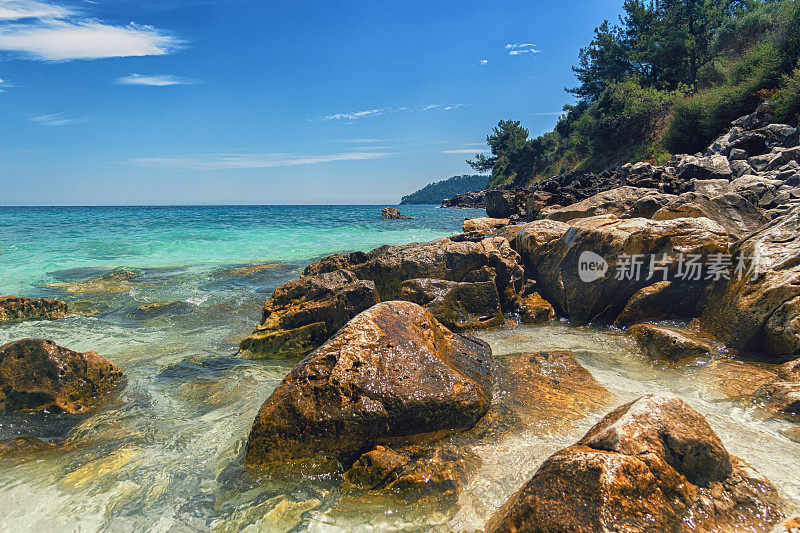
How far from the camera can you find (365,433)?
10.1ft

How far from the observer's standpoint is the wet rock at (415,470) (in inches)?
106

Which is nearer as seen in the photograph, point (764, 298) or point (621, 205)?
point (764, 298)

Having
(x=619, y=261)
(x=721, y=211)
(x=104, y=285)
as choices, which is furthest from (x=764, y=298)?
(x=104, y=285)

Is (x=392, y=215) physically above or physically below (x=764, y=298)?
above

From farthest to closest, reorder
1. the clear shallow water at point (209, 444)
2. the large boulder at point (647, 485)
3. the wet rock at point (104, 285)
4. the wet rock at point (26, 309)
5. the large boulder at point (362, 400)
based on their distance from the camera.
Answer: the wet rock at point (104, 285)
the wet rock at point (26, 309)
the large boulder at point (362, 400)
the clear shallow water at point (209, 444)
the large boulder at point (647, 485)

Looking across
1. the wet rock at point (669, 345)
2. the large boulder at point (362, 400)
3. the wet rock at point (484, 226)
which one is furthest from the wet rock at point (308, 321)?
the wet rock at point (484, 226)

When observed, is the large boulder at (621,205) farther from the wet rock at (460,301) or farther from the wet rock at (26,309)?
the wet rock at (26,309)

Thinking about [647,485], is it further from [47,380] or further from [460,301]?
[47,380]

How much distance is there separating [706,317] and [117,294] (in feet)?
39.6

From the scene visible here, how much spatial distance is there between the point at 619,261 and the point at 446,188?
169984 millimetres

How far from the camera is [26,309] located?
7.75 m

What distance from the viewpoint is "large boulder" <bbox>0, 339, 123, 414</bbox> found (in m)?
4.05

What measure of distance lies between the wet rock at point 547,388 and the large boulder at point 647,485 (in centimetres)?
109

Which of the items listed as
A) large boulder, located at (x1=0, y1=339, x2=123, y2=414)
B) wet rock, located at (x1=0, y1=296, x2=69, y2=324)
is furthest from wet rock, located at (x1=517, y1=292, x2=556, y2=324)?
wet rock, located at (x1=0, y1=296, x2=69, y2=324)
